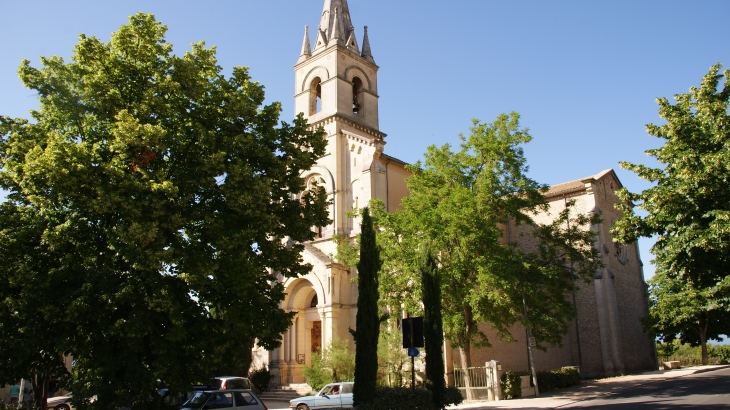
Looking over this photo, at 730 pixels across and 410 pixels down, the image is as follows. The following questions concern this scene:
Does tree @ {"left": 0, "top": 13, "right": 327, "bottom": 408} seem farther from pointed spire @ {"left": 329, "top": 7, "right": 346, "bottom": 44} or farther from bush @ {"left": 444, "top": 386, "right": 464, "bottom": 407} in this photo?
pointed spire @ {"left": 329, "top": 7, "right": 346, "bottom": 44}

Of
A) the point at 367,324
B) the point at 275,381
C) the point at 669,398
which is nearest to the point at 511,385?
the point at 669,398

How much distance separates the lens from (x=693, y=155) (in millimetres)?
12953

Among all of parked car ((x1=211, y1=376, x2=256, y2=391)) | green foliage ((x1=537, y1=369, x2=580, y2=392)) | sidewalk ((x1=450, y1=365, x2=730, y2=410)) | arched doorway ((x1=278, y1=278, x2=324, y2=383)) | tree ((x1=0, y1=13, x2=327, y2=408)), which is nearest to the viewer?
tree ((x1=0, y1=13, x2=327, y2=408))

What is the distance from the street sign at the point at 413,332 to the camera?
47.1 feet

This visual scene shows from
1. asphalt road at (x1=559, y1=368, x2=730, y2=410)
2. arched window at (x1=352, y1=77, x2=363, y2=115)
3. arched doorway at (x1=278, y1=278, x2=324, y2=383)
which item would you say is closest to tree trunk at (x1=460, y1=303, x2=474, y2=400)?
asphalt road at (x1=559, y1=368, x2=730, y2=410)

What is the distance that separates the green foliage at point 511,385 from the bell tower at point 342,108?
10.7 m

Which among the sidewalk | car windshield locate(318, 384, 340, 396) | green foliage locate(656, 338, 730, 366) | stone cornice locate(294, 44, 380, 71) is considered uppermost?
stone cornice locate(294, 44, 380, 71)

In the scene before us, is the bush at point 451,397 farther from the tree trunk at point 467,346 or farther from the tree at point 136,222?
the tree trunk at point 467,346

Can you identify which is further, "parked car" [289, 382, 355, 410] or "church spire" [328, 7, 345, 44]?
"church spire" [328, 7, 345, 44]

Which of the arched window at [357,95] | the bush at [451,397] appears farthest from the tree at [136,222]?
the arched window at [357,95]

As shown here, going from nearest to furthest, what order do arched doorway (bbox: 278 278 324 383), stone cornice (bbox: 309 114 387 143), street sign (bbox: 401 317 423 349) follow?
1. street sign (bbox: 401 317 423 349)
2. arched doorway (bbox: 278 278 324 383)
3. stone cornice (bbox: 309 114 387 143)

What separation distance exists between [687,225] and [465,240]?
27.5 ft

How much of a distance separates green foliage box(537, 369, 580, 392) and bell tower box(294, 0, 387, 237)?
1177 centimetres

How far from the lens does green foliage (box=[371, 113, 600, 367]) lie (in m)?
20.8
